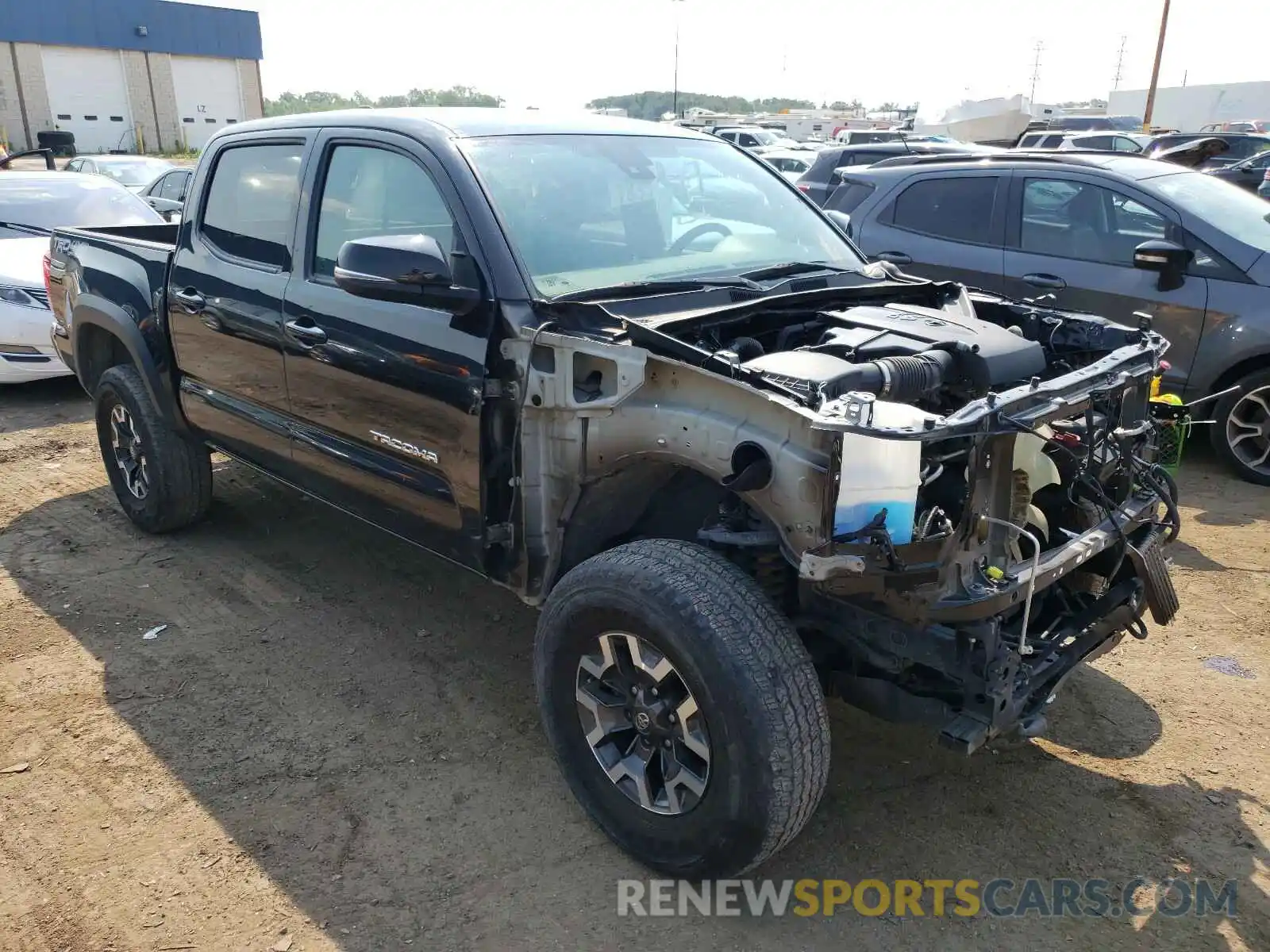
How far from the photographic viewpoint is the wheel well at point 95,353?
5254mm

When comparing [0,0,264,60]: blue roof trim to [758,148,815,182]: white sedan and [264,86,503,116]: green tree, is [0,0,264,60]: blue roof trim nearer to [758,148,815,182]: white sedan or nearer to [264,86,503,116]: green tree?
[264,86,503,116]: green tree

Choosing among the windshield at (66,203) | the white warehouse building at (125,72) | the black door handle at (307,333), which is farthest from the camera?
the white warehouse building at (125,72)

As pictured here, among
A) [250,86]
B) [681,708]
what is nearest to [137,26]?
[250,86]

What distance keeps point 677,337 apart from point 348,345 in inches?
50.8

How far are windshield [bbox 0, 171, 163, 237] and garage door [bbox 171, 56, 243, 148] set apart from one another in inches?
1578

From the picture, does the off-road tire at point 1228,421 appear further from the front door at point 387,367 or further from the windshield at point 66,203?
the windshield at point 66,203

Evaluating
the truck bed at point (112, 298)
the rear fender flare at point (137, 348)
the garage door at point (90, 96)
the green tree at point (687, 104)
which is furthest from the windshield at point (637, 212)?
the green tree at point (687, 104)

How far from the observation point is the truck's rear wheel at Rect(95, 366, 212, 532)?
4.95 meters

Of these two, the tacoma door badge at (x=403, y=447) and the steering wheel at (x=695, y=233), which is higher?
the steering wheel at (x=695, y=233)

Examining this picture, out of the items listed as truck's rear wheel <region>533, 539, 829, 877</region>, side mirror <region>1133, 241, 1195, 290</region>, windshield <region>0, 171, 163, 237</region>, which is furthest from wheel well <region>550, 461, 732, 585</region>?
windshield <region>0, 171, 163, 237</region>

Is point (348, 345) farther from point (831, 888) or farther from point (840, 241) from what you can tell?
point (831, 888)

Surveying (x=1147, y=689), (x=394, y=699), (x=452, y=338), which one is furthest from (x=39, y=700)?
(x=1147, y=689)

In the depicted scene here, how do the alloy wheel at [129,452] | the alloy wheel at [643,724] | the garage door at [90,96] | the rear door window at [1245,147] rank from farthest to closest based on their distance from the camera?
the garage door at [90,96] → the rear door window at [1245,147] → the alloy wheel at [129,452] → the alloy wheel at [643,724]

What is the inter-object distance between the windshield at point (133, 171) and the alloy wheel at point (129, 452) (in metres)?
11.7
